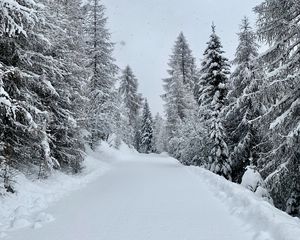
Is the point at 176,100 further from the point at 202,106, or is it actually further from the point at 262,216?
the point at 262,216

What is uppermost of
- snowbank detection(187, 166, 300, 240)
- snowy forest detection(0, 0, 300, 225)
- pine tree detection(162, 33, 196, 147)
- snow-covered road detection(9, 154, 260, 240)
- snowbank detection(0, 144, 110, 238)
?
pine tree detection(162, 33, 196, 147)

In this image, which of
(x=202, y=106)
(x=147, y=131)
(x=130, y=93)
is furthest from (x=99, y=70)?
(x=147, y=131)

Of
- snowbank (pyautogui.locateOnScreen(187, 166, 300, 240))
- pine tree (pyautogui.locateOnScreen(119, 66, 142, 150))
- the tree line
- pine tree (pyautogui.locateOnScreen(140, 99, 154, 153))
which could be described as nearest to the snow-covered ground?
snowbank (pyautogui.locateOnScreen(187, 166, 300, 240))

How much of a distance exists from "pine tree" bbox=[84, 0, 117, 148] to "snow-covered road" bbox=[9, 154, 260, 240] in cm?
1959

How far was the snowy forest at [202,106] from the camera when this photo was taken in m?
10.7

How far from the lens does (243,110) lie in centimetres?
2109

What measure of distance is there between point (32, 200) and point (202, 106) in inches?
649

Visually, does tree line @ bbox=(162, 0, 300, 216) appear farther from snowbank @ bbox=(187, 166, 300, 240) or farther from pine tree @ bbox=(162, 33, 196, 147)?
pine tree @ bbox=(162, 33, 196, 147)

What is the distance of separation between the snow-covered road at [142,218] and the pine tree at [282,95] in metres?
2.44

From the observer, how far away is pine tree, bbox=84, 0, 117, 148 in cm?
3136

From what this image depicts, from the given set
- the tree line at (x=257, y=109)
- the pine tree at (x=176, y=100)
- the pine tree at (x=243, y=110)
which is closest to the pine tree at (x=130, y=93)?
the pine tree at (x=176, y=100)

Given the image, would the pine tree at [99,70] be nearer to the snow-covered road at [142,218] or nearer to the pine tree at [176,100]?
the pine tree at [176,100]

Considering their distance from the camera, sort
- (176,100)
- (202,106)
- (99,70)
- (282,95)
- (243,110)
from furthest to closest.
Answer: (176,100) < (99,70) < (202,106) < (243,110) < (282,95)

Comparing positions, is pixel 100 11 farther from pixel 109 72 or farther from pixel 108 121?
pixel 108 121
